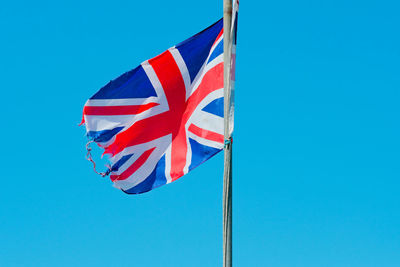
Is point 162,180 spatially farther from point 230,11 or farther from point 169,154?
point 230,11

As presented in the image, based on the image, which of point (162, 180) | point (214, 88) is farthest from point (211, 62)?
point (162, 180)

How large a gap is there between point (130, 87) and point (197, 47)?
1896 mm

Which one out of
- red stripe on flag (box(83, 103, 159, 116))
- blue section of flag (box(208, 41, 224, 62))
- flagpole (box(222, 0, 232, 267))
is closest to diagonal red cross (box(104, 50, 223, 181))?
red stripe on flag (box(83, 103, 159, 116))

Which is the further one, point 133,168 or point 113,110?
point 113,110

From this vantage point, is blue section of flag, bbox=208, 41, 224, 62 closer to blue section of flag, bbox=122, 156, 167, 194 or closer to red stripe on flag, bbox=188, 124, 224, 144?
red stripe on flag, bbox=188, 124, 224, 144

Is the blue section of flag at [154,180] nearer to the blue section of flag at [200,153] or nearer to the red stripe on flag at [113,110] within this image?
the blue section of flag at [200,153]

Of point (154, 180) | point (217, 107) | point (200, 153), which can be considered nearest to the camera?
point (217, 107)

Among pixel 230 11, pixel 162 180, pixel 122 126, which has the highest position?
pixel 230 11

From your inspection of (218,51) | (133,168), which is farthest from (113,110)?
(218,51)

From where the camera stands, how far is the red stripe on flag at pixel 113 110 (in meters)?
17.2

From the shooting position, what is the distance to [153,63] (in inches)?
677

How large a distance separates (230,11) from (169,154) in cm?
390

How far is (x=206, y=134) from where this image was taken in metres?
15.5

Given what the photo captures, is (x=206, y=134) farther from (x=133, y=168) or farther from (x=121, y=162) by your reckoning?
(x=121, y=162)
